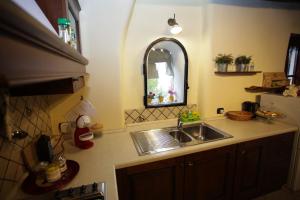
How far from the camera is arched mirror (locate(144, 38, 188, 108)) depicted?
1844mm

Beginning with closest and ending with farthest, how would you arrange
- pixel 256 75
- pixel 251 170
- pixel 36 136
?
pixel 36 136
pixel 251 170
pixel 256 75

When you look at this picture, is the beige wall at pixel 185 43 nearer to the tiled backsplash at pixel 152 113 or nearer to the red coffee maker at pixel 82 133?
the tiled backsplash at pixel 152 113

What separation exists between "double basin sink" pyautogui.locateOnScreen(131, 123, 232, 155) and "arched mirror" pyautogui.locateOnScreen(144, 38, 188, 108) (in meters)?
0.35

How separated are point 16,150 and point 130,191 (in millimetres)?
801

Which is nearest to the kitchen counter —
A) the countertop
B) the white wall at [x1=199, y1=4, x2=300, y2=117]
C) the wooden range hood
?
the countertop

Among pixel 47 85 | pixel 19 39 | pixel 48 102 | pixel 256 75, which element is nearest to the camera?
pixel 19 39

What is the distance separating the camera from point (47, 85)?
90 cm

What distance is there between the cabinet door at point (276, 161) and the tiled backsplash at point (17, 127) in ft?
6.80

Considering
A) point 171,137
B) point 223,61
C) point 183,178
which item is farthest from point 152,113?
point 223,61

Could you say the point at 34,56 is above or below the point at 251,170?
above

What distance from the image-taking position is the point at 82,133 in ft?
4.42

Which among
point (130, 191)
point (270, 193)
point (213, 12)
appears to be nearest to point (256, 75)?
point (213, 12)

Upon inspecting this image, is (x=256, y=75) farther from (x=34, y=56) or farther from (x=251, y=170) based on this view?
(x=34, y=56)

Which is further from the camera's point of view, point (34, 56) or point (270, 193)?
point (270, 193)
